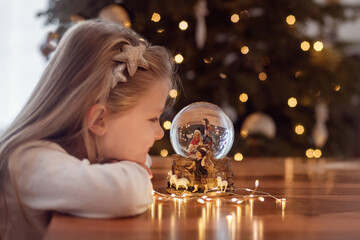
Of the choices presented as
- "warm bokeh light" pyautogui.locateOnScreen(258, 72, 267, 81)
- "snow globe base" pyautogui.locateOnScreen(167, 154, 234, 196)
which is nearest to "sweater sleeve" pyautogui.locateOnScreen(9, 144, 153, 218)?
"snow globe base" pyautogui.locateOnScreen(167, 154, 234, 196)

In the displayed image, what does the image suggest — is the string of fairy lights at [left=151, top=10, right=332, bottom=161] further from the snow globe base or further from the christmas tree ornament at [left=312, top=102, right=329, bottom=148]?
the snow globe base

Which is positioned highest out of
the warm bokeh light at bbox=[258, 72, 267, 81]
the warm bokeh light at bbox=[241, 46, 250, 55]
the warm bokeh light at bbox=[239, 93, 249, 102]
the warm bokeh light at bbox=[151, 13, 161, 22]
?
the warm bokeh light at bbox=[151, 13, 161, 22]

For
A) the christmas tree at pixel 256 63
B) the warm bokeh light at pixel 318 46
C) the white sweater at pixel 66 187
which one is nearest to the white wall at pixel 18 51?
the christmas tree at pixel 256 63

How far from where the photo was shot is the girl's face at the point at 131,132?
88 cm

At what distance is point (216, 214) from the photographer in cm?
79

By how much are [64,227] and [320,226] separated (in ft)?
1.08

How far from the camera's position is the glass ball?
1.05 metres

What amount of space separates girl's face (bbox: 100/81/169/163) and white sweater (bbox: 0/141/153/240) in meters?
0.09

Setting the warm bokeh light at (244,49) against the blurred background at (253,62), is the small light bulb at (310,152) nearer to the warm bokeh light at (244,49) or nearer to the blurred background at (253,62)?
A: the blurred background at (253,62)

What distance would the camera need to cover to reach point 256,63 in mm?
2830

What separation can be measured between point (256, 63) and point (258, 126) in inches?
14.4

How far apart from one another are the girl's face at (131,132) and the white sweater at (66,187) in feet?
0.29

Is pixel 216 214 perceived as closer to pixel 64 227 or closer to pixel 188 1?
pixel 64 227

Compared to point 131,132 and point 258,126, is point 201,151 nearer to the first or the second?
point 131,132
